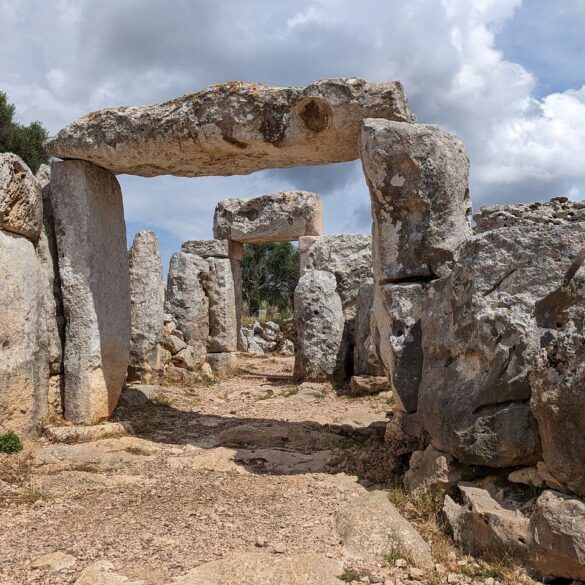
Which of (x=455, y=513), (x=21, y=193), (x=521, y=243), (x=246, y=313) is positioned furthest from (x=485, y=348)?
(x=246, y=313)

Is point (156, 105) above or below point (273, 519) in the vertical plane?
above

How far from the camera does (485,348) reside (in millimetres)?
3762

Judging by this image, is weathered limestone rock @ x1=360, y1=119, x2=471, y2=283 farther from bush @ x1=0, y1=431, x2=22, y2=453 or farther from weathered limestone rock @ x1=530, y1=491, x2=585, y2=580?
bush @ x1=0, y1=431, x2=22, y2=453

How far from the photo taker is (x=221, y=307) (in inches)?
452

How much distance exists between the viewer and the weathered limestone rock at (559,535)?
2906 millimetres

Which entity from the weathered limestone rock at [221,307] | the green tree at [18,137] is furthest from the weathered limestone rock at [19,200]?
the green tree at [18,137]

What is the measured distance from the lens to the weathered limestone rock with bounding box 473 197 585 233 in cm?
395

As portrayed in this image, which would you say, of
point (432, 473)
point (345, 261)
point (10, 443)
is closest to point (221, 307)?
point (345, 261)

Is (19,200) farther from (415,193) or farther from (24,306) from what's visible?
(415,193)

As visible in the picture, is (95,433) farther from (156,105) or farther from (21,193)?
(156,105)

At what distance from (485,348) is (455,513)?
0.97 m

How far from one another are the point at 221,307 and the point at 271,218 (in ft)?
7.36

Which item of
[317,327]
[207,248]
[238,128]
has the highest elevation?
[238,128]

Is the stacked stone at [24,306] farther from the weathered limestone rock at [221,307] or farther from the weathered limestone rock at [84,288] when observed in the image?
the weathered limestone rock at [221,307]
